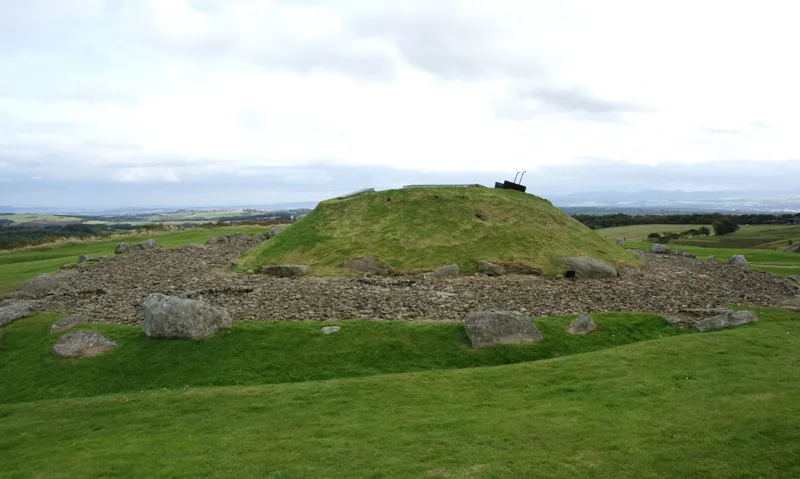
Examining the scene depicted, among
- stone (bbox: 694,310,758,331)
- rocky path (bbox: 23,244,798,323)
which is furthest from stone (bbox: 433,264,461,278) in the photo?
stone (bbox: 694,310,758,331)

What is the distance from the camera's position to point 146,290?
32.5 metres

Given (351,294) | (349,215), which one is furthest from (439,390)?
(349,215)

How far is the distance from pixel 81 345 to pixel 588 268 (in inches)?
1223

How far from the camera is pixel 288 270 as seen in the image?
35094 mm

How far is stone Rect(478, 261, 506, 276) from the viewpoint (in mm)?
33281

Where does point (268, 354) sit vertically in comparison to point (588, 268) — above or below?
below

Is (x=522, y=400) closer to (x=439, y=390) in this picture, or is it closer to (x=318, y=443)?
(x=439, y=390)

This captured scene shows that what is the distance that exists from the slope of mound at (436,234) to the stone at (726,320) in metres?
11.7

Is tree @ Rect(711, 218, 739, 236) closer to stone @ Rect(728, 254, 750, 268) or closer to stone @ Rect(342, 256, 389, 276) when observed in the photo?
stone @ Rect(728, 254, 750, 268)

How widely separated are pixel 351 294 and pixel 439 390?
13374 millimetres

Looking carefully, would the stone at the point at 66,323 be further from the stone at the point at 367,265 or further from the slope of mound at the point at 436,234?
the stone at the point at 367,265

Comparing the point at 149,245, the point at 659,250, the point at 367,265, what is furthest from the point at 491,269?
the point at 149,245

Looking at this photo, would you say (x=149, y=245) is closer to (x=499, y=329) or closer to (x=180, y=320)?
(x=180, y=320)

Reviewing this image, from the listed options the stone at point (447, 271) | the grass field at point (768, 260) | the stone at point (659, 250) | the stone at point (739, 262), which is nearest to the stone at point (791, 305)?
the stone at point (447, 271)
